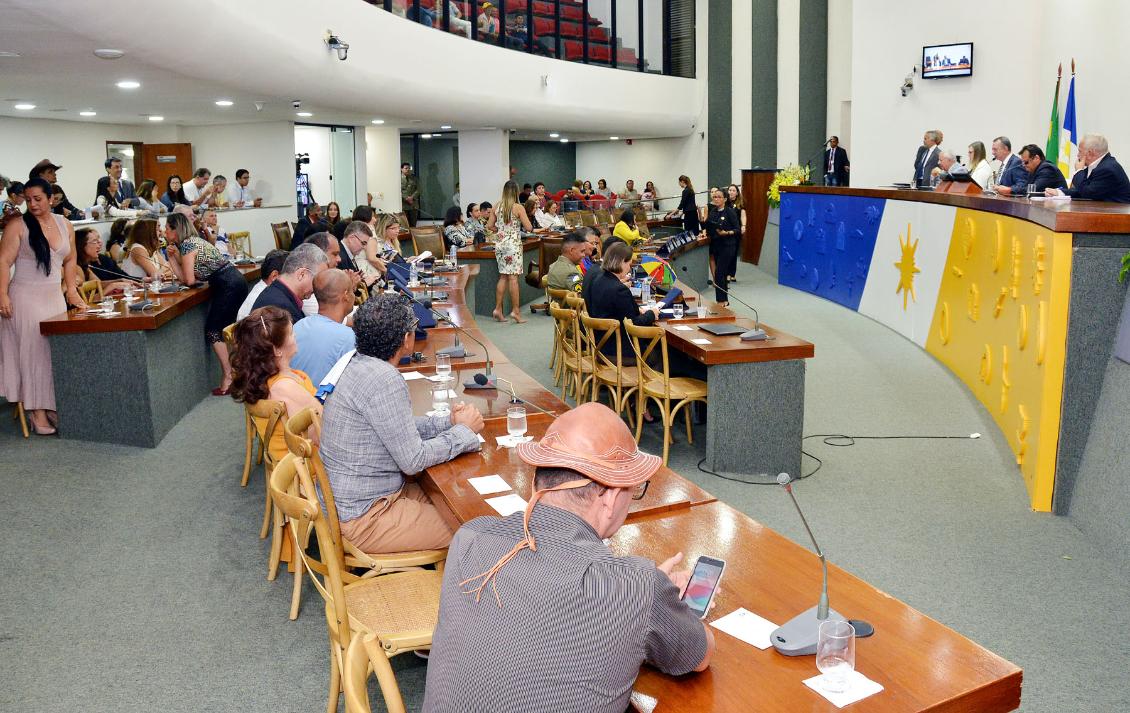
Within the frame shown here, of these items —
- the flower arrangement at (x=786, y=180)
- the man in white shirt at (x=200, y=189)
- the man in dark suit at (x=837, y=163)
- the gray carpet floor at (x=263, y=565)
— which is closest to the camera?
the gray carpet floor at (x=263, y=565)

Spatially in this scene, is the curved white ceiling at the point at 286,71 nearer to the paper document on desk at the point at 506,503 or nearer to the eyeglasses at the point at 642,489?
the paper document on desk at the point at 506,503

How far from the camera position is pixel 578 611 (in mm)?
1677

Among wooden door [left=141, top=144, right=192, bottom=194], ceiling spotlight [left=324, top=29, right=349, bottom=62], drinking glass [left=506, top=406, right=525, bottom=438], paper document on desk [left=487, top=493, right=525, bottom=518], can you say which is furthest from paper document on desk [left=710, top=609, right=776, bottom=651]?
wooden door [left=141, top=144, right=192, bottom=194]

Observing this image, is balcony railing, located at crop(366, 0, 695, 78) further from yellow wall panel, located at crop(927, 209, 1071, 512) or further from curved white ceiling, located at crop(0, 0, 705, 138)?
yellow wall panel, located at crop(927, 209, 1071, 512)

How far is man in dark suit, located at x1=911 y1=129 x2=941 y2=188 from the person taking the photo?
12297 mm

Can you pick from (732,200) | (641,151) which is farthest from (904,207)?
(641,151)

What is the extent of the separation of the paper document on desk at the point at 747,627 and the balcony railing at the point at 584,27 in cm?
1208

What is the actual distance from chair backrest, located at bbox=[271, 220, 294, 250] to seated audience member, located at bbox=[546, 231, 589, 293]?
5150mm

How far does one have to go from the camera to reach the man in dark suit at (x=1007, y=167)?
29.8ft

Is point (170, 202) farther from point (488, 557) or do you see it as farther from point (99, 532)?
point (488, 557)

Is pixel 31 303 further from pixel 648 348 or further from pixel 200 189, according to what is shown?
pixel 200 189

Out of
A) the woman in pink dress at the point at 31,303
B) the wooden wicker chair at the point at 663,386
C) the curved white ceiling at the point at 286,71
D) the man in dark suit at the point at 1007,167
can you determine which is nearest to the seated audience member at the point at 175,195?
the curved white ceiling at the point at 286,71

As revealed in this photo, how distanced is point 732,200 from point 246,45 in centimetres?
838

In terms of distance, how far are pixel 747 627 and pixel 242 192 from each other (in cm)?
1361
